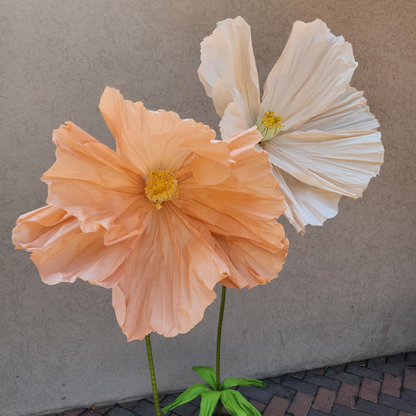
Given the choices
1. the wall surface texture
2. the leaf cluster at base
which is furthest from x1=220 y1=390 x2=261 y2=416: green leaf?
the wall surface texture

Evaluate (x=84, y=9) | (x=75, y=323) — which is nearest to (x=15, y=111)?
(x=84, y=9)

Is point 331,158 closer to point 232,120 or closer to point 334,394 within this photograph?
point 232,120

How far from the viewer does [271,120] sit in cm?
104

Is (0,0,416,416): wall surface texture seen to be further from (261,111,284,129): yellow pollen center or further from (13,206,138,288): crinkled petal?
(13,206,138,288): crinkled petal

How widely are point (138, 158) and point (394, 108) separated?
1.85m

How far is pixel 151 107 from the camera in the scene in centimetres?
169

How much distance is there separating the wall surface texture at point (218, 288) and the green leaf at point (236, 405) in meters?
0.68

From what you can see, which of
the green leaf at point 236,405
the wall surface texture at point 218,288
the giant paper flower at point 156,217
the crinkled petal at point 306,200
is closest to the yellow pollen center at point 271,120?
the crinkled petal at point 306,200

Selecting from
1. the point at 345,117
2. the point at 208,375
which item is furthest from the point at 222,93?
the point at 208,375

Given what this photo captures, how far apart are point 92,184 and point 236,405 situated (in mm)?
1004

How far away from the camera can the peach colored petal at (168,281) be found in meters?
0.69

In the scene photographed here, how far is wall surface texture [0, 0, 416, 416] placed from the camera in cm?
154

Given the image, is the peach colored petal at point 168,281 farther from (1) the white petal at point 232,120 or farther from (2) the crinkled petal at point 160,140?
(1) the white petal at point 232,120

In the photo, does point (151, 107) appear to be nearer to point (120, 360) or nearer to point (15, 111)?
point (15, 111)
